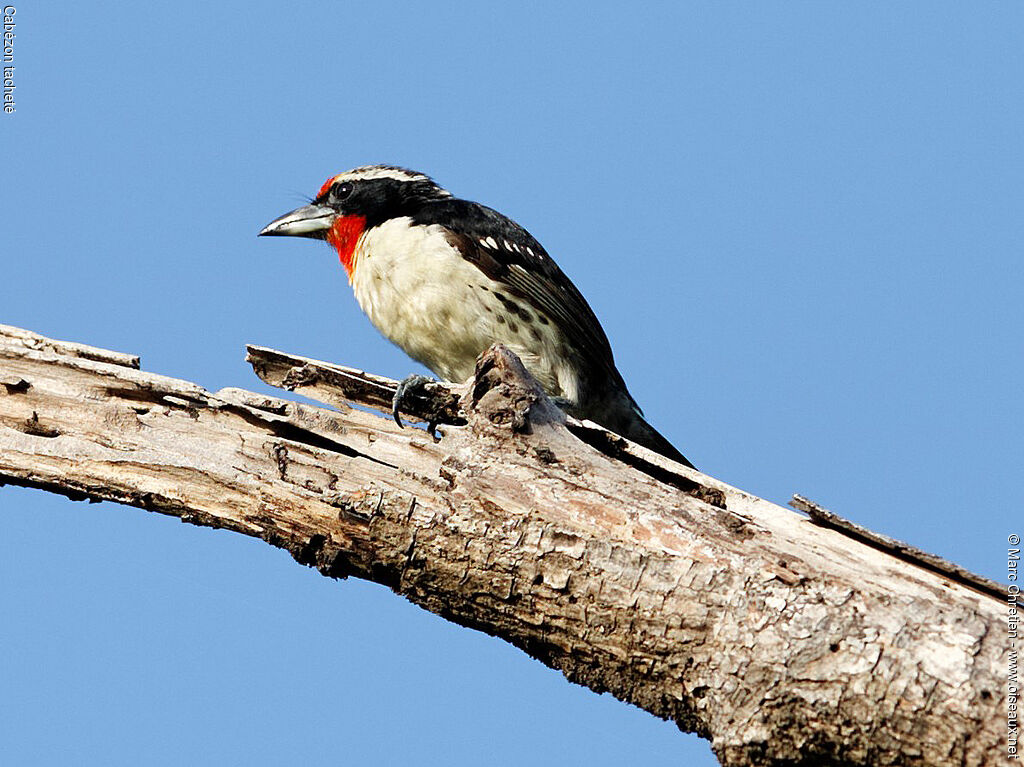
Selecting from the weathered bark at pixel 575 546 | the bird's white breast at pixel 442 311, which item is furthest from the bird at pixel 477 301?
the weathered bark at pixel 575 546

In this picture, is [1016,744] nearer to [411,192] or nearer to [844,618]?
[844,618]

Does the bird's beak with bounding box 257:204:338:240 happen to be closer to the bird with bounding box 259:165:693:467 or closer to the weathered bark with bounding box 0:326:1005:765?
the bird with bounding box 259:165:693:467

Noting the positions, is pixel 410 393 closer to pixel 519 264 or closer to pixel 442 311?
pixel 442 311

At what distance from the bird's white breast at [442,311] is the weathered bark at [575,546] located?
1.71 m

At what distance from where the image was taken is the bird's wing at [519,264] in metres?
6.56

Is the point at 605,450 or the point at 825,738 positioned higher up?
the point at 605,450

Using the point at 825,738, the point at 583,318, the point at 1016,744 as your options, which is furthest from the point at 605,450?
the point at 583,318

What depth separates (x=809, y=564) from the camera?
12.7 feet

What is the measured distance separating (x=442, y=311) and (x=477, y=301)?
0.21 meters

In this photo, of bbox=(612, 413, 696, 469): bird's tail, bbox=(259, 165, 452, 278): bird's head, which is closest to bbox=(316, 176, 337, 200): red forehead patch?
bbox=(259, 165, 452, 278): bird's head

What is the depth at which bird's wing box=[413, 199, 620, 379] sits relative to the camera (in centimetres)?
656

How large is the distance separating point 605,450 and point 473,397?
64cm

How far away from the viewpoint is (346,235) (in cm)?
721

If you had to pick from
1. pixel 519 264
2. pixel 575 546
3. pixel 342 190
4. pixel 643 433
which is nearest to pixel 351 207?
pixel 342 190
